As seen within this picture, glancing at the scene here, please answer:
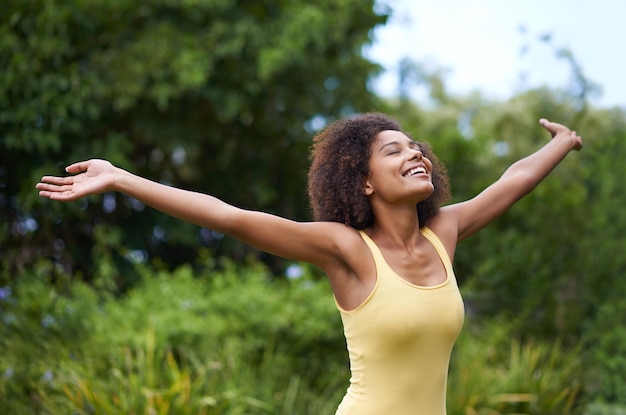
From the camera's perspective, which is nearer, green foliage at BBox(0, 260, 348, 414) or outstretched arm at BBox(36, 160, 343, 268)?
outstretched arm at BBox(36, 160, 343, 268)

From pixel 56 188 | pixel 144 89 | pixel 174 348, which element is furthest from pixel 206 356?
pixel 56 188

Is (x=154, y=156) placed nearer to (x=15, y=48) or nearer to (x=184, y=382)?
(x=15, y=48)

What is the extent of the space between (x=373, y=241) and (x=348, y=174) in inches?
11.0

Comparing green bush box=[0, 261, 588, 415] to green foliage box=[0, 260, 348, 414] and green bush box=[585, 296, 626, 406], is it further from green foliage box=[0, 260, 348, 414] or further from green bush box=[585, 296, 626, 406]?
green bush box=[585, 296, 626, 406]

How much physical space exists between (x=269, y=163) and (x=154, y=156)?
1.21 metres

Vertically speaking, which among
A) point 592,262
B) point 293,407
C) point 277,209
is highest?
point 592,262

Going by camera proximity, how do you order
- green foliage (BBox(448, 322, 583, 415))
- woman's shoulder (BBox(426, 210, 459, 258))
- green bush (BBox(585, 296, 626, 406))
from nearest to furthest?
woman's shoulder (BBox(426, 210, 459, 258)) → green foliage (BBox(448, 322, 583, 415)) → green bush (BBox(585, 296, 626, 406))

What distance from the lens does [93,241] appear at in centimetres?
889

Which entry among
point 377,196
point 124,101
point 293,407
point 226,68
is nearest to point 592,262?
point 293,407

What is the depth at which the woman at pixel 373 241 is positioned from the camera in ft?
10.1

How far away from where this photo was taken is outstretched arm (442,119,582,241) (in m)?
3.58

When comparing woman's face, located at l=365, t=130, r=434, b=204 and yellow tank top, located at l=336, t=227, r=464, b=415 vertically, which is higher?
woman's face, located at l=365, t=130, r=434, b=204

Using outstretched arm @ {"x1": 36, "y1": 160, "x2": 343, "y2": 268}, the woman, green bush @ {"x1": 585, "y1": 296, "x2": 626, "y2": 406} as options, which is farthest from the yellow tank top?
green bush @ {"x1": 585, "y1": 296, "x2": 626, "y2": 406}

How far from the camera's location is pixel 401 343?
10.1 feet
